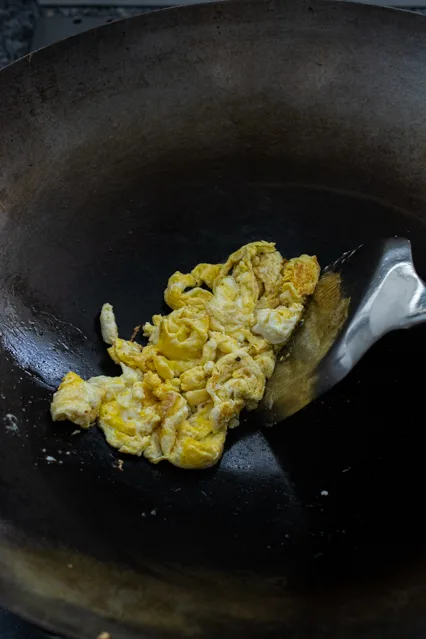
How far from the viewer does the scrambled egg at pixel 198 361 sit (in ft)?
4.70

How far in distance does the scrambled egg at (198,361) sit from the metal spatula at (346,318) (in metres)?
0.04

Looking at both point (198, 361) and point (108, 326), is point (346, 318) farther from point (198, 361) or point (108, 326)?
point (108, 326)

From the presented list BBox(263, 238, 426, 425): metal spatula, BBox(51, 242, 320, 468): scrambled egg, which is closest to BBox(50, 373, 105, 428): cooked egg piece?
BBox(51, 242, 320, 468): scrambled egg

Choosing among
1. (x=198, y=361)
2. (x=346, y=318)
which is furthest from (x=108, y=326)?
(x=346, y=318)

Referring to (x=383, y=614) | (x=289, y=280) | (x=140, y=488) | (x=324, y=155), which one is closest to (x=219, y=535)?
(x=140, y=488)

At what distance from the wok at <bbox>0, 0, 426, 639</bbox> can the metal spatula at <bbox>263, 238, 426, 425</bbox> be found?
9 centimetres

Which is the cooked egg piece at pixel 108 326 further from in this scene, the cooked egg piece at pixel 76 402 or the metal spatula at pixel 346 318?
the metal spatula at pixel 346 318

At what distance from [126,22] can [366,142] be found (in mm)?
661

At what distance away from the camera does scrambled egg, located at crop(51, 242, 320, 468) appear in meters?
1.43

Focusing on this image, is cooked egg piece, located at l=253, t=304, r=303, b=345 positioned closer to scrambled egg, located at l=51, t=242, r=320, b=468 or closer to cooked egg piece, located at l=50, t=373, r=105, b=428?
scrambled egg, located at l=51, t=242, r=320, b=468

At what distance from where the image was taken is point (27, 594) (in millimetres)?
1077

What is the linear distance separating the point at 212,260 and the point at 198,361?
1.00 ft

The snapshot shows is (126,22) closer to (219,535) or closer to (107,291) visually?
(107,291)

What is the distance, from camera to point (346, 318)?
1456 millimetres
